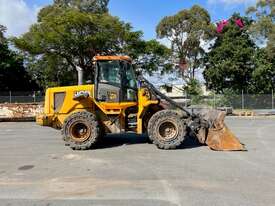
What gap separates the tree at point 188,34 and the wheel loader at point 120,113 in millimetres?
43705

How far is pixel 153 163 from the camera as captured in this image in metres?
11.7

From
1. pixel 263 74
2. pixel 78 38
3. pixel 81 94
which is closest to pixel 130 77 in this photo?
pixel 81 94

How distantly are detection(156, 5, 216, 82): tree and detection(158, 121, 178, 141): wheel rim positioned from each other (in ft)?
145

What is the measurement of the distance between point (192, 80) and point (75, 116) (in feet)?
130

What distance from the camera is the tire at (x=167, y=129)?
14.2 meters

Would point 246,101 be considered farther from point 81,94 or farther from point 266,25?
point 81,94

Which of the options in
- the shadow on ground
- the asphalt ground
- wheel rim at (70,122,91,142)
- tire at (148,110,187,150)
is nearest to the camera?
the asphalt ground

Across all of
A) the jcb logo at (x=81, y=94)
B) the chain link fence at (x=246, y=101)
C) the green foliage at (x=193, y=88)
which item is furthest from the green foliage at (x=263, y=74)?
the jcb logo at (x=81, y=94)

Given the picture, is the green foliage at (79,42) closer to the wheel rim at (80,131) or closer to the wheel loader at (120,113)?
the wheel loader at (120,113)

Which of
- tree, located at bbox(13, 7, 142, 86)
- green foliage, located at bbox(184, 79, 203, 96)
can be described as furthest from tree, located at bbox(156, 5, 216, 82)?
tree, located at bbox(13, 7, 142, 86)

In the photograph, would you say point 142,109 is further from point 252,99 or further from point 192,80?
point 192,80

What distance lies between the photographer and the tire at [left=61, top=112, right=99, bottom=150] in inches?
566

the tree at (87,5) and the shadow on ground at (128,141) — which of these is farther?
the tree at (87,5)

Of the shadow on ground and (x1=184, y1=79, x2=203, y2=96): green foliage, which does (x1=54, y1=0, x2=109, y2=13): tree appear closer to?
(x1=184, y1=79, x2=203, y2=96): green foliage
